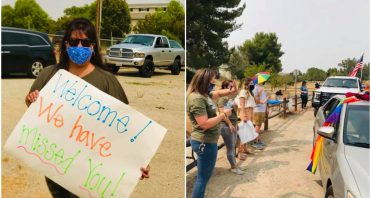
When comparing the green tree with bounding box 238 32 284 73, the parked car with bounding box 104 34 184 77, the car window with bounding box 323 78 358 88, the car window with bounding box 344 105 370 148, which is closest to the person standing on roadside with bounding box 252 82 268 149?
the parked car with bounding box 104 34 184 77

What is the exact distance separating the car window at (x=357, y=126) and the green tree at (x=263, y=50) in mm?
51118

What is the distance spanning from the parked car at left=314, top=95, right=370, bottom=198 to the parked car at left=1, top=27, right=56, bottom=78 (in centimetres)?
614

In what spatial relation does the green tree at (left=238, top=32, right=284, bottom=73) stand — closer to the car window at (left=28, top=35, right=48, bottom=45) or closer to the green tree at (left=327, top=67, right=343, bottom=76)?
the green tree at (left=327, top=67, right=343, bottom=76)

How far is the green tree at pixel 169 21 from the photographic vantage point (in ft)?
19.1

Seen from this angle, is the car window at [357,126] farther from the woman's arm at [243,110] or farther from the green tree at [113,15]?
the green tree at [113,15]

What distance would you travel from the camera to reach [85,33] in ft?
8.04

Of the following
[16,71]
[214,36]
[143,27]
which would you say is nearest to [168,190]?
[143,27]

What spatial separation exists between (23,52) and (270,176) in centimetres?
595

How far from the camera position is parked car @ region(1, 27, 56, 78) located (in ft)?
27.3

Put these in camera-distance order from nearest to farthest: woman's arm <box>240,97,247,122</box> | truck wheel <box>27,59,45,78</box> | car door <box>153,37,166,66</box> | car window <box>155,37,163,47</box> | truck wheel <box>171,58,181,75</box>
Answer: woman's arm <box>240,97,247,122</box>, truck wheel <box>27,59,45,78</box>, truck wheel <box>171,58,181,75</box>, car window <box>155,37,163,47</box>, car door <box>153,37,166,66</box>

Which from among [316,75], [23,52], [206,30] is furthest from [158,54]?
[316,75]

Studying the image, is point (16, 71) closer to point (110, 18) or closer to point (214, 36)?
point (110, 18)

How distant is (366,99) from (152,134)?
337 centimetres

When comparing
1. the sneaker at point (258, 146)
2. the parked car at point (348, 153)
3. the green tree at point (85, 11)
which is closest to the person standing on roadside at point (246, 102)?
the sneaker at point (258, 146)
